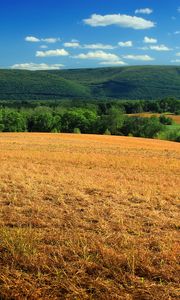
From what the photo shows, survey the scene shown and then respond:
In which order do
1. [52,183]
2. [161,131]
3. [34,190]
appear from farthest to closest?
[161,131] < [52,183] < [34,190]

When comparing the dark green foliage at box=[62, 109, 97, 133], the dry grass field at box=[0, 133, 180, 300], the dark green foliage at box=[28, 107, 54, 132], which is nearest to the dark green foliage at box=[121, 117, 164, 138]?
the dark green foliage at box=[62, 109, 97, 133]

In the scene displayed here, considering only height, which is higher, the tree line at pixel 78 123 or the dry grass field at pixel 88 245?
the dry grass field at pixel 88 245

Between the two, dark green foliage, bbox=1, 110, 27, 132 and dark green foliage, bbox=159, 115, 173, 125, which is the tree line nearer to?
dark green foliage, bbox=1, 110, 27, 132

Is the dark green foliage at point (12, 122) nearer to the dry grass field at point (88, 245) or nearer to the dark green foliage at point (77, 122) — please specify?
the dark green foliage at point (77, 122)

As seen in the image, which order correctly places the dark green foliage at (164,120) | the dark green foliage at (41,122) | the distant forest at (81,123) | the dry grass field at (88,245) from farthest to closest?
1. the dark green foliage at (164,120)
2. the dark green foliage at (41,122)
3. the distant forest at (81,123)
4. the dry grass field at (88,245)

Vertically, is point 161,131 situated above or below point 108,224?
below

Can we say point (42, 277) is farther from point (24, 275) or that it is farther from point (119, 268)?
point (119, 268)

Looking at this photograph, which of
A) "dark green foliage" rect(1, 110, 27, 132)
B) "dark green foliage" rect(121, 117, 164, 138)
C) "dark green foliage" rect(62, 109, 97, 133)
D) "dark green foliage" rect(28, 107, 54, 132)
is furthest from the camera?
"dark green foliage" rect(62, 109, 97, 133)

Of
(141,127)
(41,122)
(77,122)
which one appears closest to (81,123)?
(77,122)

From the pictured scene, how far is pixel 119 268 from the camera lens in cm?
560

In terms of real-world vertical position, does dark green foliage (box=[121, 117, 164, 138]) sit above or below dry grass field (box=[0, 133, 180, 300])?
below

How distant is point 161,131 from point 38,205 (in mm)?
91820

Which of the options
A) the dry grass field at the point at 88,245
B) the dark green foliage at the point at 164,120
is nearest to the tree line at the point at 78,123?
the dark green foliage at the point at 164,120

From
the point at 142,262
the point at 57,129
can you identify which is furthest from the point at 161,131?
the point at 142,262
